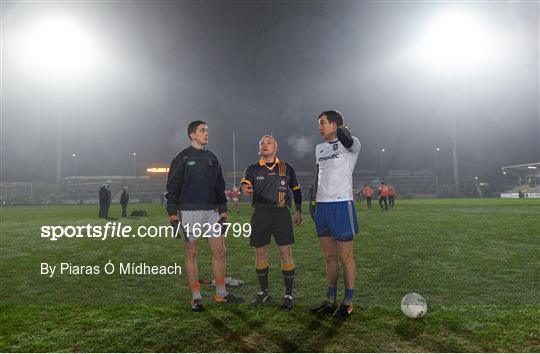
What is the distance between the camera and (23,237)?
1177 centimetres

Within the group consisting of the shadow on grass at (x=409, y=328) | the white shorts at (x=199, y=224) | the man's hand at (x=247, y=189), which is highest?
the man's hand at (x=247, y=189)

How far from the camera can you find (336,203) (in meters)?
4.35

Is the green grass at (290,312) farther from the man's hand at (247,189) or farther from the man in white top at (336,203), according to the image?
the man's hand at (247,189)

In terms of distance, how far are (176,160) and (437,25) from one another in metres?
44.6

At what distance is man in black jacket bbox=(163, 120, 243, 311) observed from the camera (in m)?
4.60

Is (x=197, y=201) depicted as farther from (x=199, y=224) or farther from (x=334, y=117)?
(x=334, y=117)

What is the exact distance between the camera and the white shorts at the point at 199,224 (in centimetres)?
458

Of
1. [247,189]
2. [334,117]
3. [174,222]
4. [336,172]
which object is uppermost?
[334,117]

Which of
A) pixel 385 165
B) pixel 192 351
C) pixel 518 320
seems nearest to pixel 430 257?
pixel 518 320

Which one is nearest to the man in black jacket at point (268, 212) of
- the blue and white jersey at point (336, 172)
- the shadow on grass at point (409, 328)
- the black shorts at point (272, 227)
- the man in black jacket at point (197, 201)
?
the black shorts at point (272, 227)

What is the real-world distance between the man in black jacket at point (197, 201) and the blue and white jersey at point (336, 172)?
4.19ft

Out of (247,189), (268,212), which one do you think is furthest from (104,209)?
(268,212)

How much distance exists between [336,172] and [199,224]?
1772mm

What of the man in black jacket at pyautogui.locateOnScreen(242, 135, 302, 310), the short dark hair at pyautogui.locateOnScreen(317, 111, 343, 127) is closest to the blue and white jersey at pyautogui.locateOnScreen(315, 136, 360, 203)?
the short dark hair at pyautogui.locateOnScreen(317, 111, 343, 127)
